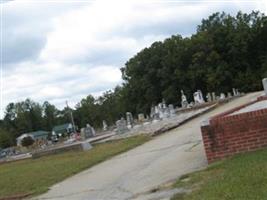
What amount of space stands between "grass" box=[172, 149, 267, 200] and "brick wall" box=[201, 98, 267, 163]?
35cm

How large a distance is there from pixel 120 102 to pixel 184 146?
84913mm

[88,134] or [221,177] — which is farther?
[88,134]

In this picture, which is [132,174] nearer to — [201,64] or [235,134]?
[235,134]

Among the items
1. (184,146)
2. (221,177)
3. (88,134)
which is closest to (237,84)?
(88,134)

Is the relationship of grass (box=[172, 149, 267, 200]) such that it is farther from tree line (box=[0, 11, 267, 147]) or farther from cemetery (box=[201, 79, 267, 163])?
tree line (box=[0, 11, 267, 147])

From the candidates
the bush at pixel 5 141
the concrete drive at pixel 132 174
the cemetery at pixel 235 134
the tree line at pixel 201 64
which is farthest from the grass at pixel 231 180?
the bush at pixel 5 141

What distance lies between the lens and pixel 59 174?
1539 centimetres

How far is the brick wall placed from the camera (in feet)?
35.6

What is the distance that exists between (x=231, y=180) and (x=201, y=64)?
256ft

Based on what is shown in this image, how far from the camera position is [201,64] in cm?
8562

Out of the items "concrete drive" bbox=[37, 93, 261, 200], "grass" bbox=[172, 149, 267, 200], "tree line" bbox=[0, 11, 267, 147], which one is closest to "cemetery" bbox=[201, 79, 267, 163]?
"grass" bbox=[172, 149, 267, 200]

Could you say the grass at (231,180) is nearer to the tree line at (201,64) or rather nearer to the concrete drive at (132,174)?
the concrete drive at (132,174)

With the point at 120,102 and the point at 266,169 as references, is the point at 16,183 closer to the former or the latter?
the point at 266,169

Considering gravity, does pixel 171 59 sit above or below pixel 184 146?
above
